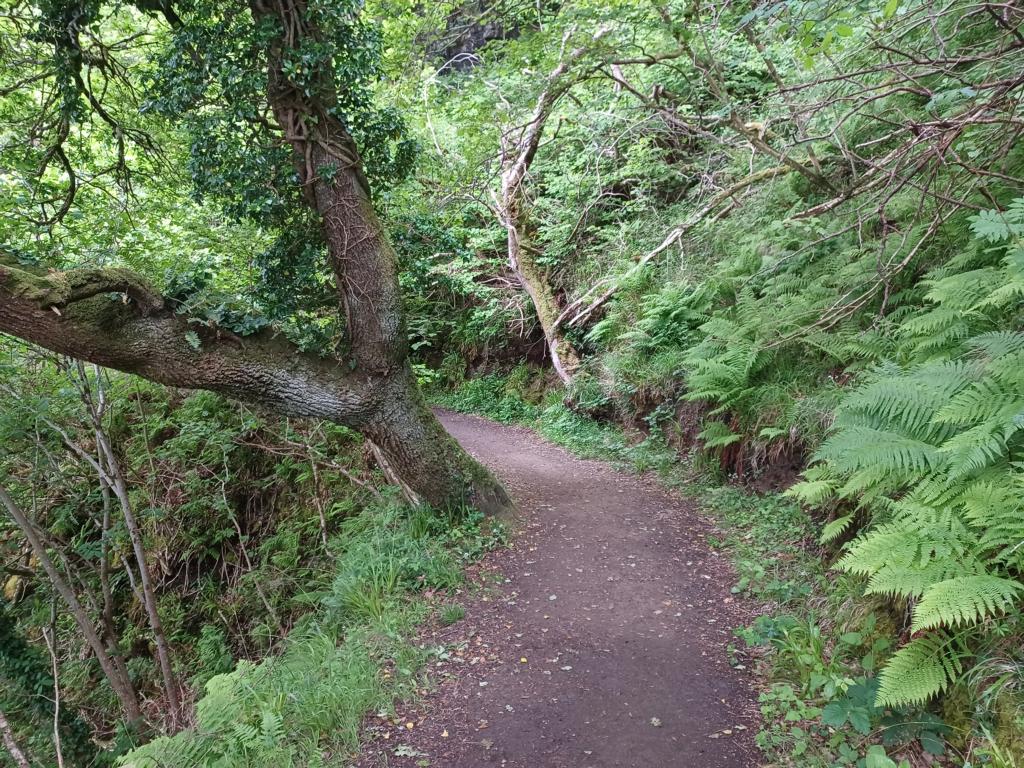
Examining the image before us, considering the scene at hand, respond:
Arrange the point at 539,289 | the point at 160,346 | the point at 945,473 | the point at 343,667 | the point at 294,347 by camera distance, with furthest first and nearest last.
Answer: the point at 539,289 → the point at 294,347 → the point at 160,346 → the point at 343,667 → the point at 945,473

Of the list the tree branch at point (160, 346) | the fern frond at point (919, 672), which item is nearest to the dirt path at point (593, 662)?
the fern frond at point (919, 672)

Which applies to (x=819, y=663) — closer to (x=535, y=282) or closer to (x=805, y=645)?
(x=805, y=645)

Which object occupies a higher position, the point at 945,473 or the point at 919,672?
the point at 945,473

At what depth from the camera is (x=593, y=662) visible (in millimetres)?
3887

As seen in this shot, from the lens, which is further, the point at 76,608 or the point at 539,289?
the point at 539,289

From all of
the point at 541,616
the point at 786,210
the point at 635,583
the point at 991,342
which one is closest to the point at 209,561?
the point at 541,616

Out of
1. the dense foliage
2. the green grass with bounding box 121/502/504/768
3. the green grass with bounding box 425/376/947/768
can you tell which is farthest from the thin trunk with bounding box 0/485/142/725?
the green grass with bounding box 425/376/947/768

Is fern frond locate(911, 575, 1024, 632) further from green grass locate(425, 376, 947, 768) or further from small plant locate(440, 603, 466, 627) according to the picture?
small plant locate(440, 603, 466, 627)

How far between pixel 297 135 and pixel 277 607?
18.6 feet

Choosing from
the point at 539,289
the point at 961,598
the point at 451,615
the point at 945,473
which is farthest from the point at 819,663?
the point at 539,289

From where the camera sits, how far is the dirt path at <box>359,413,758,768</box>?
3166 mm

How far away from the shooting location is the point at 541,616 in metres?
4.50

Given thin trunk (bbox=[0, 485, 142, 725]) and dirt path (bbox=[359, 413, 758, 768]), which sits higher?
thin trunk (bbox=[0, 485, 142, 725])

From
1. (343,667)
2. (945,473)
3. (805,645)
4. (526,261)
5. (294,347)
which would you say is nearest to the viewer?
(945,473)
